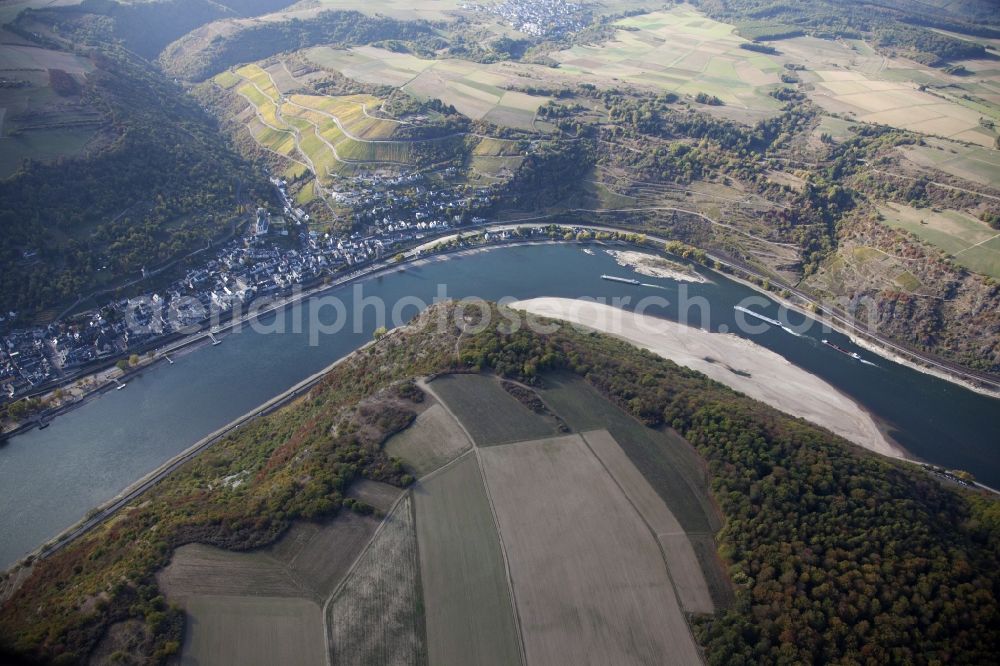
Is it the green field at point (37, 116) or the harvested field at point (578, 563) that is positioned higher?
the green field at point (37, 116)

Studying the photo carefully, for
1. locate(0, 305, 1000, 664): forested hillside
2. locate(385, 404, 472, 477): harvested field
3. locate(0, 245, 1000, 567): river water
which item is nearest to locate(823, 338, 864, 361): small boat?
locate(0, 245, 1000, 567): river water

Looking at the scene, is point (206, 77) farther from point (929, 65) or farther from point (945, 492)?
point (929, 65)

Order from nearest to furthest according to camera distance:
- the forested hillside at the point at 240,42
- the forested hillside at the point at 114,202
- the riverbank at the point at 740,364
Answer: the riverbank at the point at 740,364 < the forested hillside at the point at 114,202 < the forested hillside at the point at 240,42

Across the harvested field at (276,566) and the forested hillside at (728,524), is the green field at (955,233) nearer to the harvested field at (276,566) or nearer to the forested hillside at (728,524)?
the forested hillside at (728,524)

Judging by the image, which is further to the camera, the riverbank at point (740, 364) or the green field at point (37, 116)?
the green field at point (37, 116)

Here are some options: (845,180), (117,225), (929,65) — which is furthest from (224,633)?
(929,65)

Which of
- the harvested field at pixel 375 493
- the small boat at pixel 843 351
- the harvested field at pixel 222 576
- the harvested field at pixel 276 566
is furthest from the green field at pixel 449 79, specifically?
the harvested field at pixel 222 576
